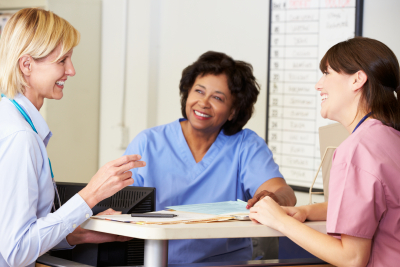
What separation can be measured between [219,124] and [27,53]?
3.22 ft

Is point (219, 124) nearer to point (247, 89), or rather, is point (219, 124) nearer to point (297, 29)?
point (247, 89)

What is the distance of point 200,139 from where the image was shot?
6.08 feet

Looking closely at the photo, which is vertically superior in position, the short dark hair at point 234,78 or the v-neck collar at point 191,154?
the short dark hair at point 234,78

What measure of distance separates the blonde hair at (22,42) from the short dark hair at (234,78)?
2.86 ft

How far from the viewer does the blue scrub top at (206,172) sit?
5.59 feet

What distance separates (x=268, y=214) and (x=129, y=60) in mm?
2105

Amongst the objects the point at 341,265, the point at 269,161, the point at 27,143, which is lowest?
the point at 341,265

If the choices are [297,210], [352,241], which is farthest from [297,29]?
[352,241]

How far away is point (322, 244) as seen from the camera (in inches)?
37.5

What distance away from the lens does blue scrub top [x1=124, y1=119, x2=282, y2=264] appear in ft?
5.59

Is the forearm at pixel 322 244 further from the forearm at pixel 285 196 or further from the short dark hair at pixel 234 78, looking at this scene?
the short dark hair at pixel 234 78

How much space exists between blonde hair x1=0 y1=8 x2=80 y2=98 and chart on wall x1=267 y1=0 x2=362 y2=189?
151cm

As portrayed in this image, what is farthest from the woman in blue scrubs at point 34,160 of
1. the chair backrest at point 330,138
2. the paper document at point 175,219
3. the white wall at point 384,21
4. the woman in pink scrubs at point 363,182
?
the white wall at point 384,21

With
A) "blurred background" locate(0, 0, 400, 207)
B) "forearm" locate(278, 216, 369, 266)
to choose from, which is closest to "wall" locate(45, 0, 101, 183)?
"blurred background" locate(0, 0, 400, 207)
